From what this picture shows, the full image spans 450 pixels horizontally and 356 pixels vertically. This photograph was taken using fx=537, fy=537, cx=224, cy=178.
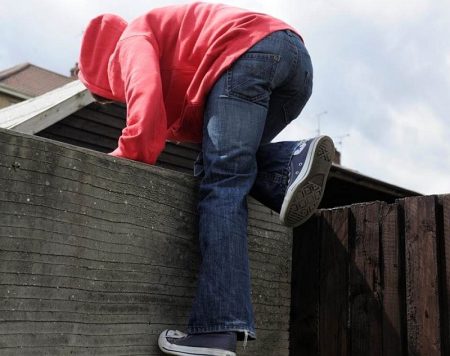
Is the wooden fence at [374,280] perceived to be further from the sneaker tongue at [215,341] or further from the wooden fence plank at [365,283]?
the sneaker tongue at [215,341]

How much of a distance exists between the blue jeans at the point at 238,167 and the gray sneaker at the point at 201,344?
0.06ft

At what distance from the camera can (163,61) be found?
1796 millimetres

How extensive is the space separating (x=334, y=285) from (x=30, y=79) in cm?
1980

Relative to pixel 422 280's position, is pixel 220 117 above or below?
above

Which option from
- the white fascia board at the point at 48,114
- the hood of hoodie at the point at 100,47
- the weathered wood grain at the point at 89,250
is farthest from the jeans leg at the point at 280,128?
the white fascia board at the point at 48,114

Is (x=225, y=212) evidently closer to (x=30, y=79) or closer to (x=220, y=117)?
(x=220, y=117)

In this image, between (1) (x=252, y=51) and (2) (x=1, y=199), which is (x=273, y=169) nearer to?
(1) (x=252, y=51)

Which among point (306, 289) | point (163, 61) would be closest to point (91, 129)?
point (163, 61)

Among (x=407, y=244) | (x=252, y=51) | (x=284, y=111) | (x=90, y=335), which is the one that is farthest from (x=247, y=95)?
(x=90, y=335)

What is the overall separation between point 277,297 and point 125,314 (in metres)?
0.60

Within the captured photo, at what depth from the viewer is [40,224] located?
4.13 ft

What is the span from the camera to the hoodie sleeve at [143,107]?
1553 mm

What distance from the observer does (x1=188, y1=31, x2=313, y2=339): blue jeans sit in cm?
141

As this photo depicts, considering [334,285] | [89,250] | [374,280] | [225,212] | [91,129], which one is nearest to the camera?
[89,250]
